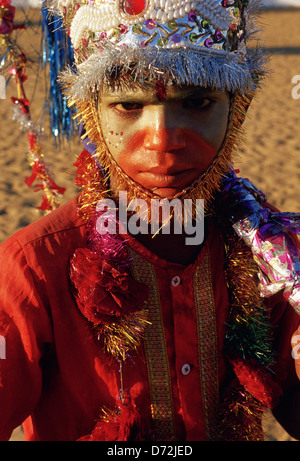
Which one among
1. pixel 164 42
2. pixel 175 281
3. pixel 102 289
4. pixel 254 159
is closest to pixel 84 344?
pixel 102 289

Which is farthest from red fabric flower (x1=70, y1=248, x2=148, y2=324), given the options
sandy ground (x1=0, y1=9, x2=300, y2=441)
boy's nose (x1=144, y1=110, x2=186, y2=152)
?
sandy ground (x1=0, y1=9, x2=300, y2=441)

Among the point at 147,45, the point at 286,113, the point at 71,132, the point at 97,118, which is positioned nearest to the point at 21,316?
the point at 97,118

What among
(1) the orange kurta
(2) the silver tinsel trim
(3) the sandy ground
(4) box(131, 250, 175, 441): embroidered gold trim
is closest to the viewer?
Result: (2) the silver tinsel trim

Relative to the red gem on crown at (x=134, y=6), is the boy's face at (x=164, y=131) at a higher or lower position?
lower

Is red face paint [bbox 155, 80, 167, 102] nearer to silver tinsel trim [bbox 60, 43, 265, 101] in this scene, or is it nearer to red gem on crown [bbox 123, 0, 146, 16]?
silver tinsel trim [bbox 60, 43, 265, 101]

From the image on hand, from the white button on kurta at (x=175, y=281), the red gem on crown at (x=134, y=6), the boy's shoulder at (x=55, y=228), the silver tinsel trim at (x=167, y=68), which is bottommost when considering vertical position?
the white button on kurta at (x=175, y=281)

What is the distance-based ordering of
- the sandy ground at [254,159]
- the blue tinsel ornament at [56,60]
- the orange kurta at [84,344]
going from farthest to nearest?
the sandy ground at [254,159] → the blue tinsel ornament at [56,60] → the orange kurta at [84,344]

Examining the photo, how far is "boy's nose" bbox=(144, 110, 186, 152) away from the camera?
1.22 meters

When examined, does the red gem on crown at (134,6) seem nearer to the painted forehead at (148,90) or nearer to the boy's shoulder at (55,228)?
the painted forehead at (148,90)

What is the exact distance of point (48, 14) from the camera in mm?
1597

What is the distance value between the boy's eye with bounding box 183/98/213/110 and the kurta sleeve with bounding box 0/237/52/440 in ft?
2.02

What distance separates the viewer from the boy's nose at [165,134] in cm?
122

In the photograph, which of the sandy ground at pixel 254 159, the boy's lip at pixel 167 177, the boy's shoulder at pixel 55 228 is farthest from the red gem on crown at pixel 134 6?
the sandy ground at pixel 254 159

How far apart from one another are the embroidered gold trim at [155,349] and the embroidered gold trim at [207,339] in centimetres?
12
